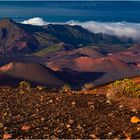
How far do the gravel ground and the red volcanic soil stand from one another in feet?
452

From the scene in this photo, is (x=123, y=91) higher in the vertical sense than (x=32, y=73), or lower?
higher

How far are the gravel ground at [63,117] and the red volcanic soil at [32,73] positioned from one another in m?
138

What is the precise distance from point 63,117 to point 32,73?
156 m

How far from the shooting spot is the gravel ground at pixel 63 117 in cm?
1616

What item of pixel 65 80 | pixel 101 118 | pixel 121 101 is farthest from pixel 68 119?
pixel 65 80

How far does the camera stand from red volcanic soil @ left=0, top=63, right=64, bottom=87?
164500mm

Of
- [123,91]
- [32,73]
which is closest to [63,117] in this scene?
[123,91]

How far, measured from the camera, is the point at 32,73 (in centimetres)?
17425

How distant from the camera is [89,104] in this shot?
21188 mm

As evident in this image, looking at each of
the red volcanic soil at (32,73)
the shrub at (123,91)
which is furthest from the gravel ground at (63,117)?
the red volcanic soil at (32,73)

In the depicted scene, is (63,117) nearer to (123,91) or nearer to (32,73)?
(123,91)

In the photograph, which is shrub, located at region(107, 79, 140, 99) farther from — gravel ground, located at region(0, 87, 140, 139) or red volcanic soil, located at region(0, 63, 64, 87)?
red volcanic soil, located at region(0, 63, 64, 87)

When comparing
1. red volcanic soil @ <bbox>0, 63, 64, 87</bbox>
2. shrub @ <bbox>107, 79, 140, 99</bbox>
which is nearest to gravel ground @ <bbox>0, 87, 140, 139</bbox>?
shrub @ <bbox>107, 79, 140, 99</bbox>

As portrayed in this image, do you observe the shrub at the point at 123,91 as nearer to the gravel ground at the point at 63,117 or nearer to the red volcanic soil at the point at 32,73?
the gravel ground at the point at 63,117
